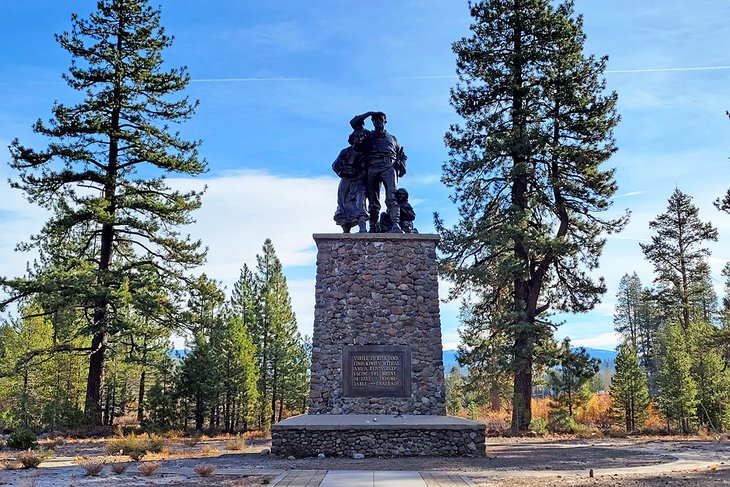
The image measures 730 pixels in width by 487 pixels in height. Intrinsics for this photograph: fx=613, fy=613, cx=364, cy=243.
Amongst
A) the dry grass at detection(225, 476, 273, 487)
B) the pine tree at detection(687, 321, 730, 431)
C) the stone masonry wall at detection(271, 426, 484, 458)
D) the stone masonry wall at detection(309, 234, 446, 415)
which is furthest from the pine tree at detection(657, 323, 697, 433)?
the dry grass at detection(225, 476, 273, 487)

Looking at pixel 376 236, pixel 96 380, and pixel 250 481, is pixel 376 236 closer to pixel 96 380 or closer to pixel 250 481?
pixel 250 481

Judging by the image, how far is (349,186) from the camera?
1539 cm

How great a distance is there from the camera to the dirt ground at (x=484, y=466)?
26.4 ft

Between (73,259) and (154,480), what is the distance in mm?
13329

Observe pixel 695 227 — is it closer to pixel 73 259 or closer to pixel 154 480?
pixel 73 259

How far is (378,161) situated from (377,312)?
379 centimetres

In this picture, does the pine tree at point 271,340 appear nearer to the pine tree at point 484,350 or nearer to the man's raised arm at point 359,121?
the pine tree at point 484,350

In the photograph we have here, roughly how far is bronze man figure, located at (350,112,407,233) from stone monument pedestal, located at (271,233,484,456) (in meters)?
1.12

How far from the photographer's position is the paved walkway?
7680 mm

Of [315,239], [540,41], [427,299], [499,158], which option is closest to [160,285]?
[315,239]

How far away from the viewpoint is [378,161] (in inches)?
595

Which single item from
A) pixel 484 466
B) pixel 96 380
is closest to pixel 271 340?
pixel 96 380

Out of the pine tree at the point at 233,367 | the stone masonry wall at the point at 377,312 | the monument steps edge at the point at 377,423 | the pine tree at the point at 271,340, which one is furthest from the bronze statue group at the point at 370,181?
the pine tree at the point at 271,340

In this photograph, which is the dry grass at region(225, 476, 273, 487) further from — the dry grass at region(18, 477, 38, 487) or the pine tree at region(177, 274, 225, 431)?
the pine tree at region(177, 274, 225, 431)
